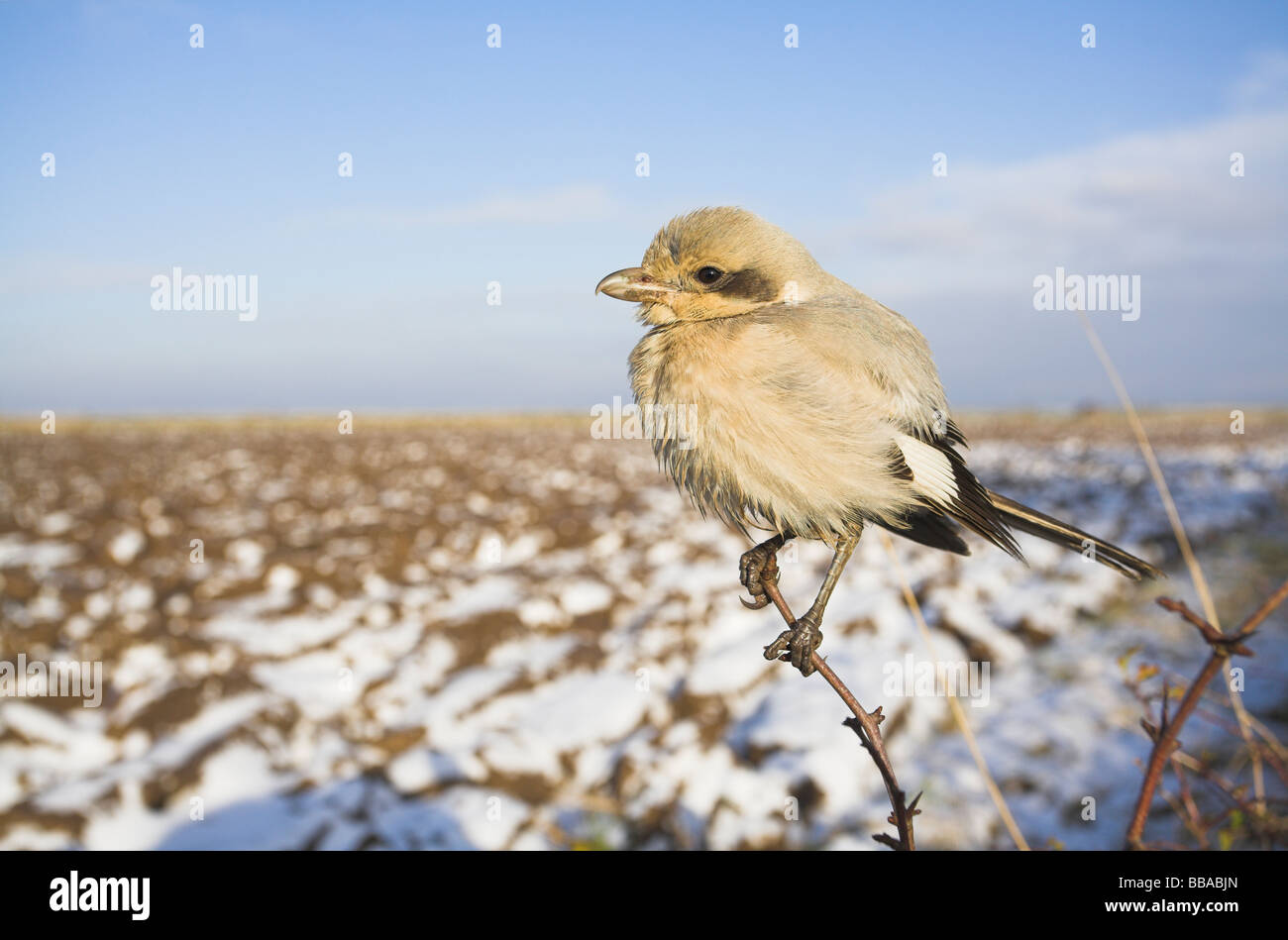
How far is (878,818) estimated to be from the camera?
3.90 m

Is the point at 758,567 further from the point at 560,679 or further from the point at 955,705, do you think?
the point at 560,679

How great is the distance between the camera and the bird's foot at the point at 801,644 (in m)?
1.04

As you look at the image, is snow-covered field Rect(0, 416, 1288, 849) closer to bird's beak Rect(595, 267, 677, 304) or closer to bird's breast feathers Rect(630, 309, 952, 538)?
bird's breast feathers Rect(630, 309, 952, 538)

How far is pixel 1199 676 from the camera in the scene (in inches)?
39.8

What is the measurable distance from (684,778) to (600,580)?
126 inches

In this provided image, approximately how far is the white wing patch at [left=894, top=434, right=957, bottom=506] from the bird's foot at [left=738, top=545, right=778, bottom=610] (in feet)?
0.73

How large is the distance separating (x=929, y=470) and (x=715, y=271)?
382 mm

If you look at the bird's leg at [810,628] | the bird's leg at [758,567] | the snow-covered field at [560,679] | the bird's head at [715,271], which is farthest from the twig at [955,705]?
the snow-covered field at [560,679]

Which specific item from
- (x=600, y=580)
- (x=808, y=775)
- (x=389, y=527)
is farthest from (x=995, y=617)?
(x=389, y=527)

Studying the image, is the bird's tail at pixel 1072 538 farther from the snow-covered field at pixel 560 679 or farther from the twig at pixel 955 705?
the snow-covered field at pixel 560 679

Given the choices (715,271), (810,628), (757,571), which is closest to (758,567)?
(757,571)

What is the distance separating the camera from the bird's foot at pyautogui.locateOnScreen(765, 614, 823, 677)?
3.41 ft

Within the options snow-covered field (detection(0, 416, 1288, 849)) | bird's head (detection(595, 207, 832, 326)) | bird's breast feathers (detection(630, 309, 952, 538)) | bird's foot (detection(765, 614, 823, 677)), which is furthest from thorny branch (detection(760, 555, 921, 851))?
snow-covered field (detection(0, 416, 1288, 849))
